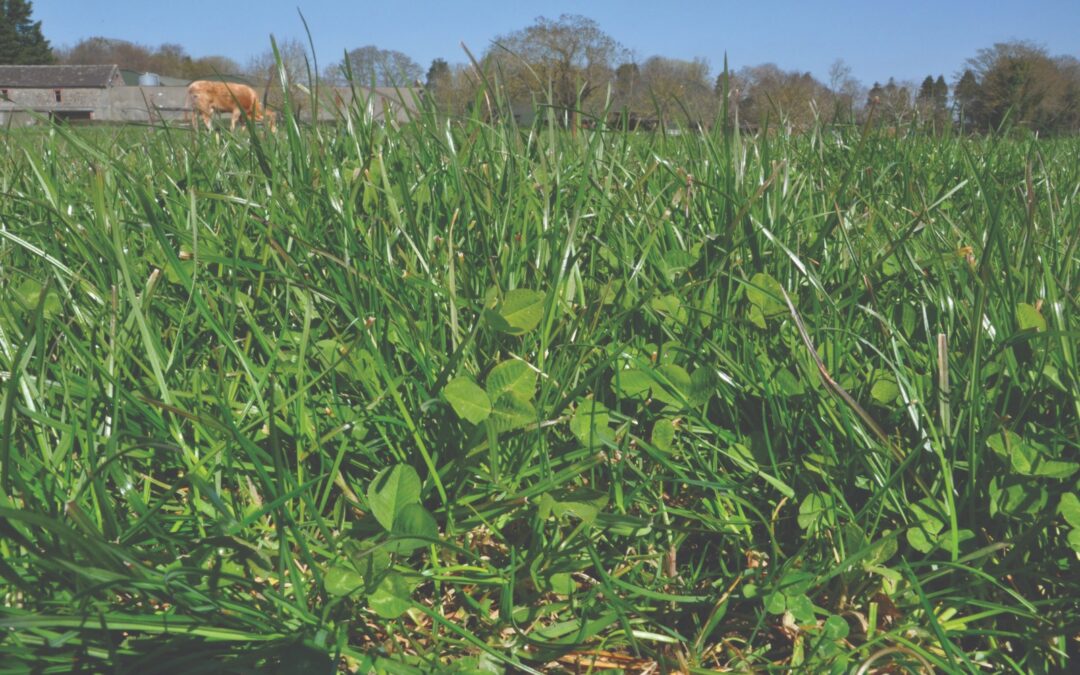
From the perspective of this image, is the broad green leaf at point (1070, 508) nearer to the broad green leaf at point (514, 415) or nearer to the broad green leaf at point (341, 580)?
the broad green leaf at point (514, 415)

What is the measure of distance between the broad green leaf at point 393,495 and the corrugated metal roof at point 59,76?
3030 inches

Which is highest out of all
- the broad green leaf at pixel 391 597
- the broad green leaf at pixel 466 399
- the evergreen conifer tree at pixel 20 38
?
the evergreen conifer tree at pixel 20 38

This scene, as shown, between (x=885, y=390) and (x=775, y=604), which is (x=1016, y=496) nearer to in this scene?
(x=885, y=390)

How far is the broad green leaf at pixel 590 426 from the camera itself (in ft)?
3.84

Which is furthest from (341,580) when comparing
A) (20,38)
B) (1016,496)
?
(20,38)

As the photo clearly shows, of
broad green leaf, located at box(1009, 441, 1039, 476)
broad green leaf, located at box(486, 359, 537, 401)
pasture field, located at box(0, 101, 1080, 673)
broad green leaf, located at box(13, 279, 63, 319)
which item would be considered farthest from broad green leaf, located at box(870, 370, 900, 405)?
broad green leaf, located at box(13, 279, 63, 319)

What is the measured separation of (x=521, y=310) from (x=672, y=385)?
274mm

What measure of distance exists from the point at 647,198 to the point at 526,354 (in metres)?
0.79

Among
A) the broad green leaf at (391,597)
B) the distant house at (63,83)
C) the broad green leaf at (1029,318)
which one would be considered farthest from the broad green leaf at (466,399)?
the distant house at (63,83)

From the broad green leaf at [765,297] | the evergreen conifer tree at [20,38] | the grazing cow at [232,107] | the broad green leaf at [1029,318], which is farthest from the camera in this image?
the evergreen conifer tree at [20,38]

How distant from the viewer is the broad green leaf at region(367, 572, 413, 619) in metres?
0.99

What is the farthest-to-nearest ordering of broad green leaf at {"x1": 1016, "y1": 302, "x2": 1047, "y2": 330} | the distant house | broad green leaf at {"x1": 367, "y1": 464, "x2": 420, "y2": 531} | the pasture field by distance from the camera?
the distant house < broad green leaf at {"x1": 1016, "y1": 302, "x2": 1047, "y2": 330} < broad green leaf at {"x1": 367, "y1": 464, "x2": 420, "y2": 531} < the pasture field

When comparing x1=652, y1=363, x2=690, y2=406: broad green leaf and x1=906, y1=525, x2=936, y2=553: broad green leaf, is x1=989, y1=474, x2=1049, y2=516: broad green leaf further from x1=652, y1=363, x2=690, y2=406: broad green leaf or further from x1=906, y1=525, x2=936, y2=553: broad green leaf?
x1=652, y1=363, x2=690, y2=406: broad green leaf

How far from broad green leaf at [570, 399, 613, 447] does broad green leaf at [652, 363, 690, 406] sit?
97 millimetres
